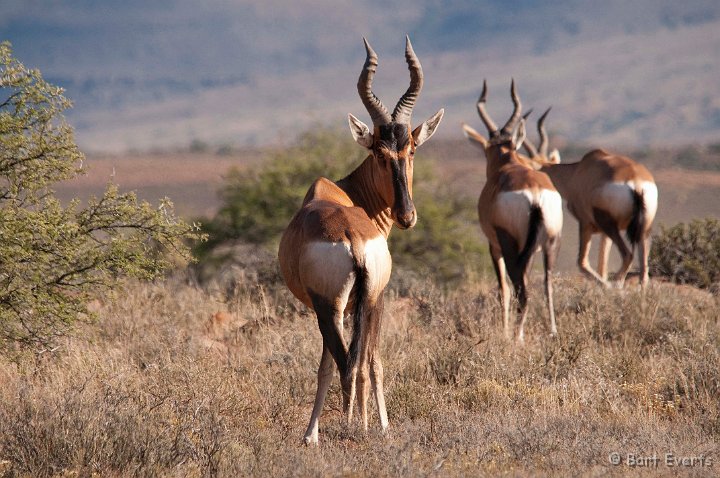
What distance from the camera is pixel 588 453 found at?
5.96 meters

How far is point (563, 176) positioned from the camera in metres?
13.4

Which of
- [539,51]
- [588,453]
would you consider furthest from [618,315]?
[539,51]

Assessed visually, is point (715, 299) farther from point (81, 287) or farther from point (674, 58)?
point (674, 58)

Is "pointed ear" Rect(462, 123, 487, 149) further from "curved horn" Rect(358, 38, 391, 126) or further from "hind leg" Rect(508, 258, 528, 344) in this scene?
"curved horn" Rect(358, 38, 391, 126)

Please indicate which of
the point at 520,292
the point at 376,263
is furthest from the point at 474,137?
the point at 376,263

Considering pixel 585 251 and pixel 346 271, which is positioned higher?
pixel 346 271

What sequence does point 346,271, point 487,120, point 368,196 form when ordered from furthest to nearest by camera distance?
point 487,120
point 368,196
point 346,271

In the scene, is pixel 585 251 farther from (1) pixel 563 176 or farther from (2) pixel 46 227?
(2) pixel 46 227

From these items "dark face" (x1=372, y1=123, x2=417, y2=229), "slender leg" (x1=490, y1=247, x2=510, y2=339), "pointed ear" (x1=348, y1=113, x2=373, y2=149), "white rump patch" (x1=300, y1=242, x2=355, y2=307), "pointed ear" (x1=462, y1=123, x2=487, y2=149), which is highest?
"pointed ear" (x1=462, y1=123, x2=487, y2=149)

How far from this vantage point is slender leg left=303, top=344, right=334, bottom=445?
247 inches

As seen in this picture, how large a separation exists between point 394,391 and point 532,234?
3411mm

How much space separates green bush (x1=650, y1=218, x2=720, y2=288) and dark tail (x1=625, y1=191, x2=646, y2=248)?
116cm

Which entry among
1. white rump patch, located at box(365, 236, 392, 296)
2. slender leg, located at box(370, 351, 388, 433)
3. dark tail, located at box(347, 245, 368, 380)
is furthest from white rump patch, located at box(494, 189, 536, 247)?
dark tail, located at box(347, 245, 368, 380)

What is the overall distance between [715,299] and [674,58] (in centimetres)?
16017
